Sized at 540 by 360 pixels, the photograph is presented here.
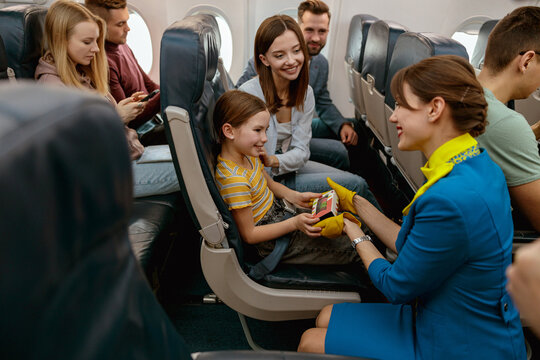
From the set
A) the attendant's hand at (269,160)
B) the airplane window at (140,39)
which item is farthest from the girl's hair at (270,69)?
the airplane window at (140,39)

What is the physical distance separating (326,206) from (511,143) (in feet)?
2.31

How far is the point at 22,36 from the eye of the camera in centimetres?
192

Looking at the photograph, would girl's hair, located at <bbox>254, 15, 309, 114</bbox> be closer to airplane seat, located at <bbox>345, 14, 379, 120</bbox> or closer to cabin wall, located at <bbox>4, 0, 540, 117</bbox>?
airplane seat, located at <bbox>345, 14, 379, 120</bbox>

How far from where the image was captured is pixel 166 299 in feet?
7.09

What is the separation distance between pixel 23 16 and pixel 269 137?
1.34m

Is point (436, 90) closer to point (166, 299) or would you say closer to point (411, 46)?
point (411, 46)

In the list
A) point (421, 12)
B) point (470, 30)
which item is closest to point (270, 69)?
point (421, 12)

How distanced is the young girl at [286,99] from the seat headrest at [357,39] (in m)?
1.49

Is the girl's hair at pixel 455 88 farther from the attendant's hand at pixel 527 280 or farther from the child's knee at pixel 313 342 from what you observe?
the child's knee at pixel 313 342

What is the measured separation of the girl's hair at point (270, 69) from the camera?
1944 mm

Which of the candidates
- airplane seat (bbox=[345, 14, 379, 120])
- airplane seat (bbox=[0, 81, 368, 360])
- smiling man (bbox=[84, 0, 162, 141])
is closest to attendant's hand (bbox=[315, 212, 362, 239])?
airplane seat (bbox=[0, 81, 368, 360])

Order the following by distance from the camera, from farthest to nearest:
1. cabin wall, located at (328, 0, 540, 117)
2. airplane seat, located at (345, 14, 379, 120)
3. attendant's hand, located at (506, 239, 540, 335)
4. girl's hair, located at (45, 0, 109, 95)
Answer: cabin wall, located at (328, 0, 540, 117) < airplane seat, located at (345, 14, 379, 120) < girl's hair, located at (45, 0, 109, 95) < attendant's hand, located at (506, 239, 540, 335)

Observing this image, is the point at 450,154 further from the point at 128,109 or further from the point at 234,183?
the point at 128,109

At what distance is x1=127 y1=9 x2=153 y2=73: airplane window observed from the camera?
3695 mm
